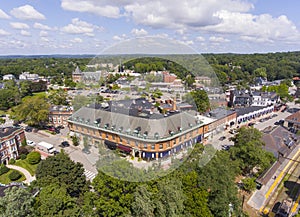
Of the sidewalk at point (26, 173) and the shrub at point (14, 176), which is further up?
the shrub at point (14, 176)

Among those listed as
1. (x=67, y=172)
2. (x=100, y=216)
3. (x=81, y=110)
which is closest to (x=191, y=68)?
(x=81, y=110)

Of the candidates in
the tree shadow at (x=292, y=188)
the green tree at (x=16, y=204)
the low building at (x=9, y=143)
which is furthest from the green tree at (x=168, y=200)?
the low building at (x=9, y=143)

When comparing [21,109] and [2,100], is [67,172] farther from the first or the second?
[2,100]

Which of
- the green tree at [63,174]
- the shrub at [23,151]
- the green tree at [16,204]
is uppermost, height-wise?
the green tree at [16,204]

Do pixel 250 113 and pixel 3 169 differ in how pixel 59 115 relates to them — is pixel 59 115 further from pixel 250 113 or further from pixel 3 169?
pixel 250 113

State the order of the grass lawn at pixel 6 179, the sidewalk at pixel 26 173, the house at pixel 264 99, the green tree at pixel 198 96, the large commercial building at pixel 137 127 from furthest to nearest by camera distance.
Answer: the house at pixel 264 99
the sidewalk at pixel 26 173
the grass lawn at pixel 6 179
the green tree at pixel 198 96
the large commercial building at pixel 137 127

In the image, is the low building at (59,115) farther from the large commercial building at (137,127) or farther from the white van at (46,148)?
the large commercial building at (137,127)

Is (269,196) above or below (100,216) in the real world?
below
